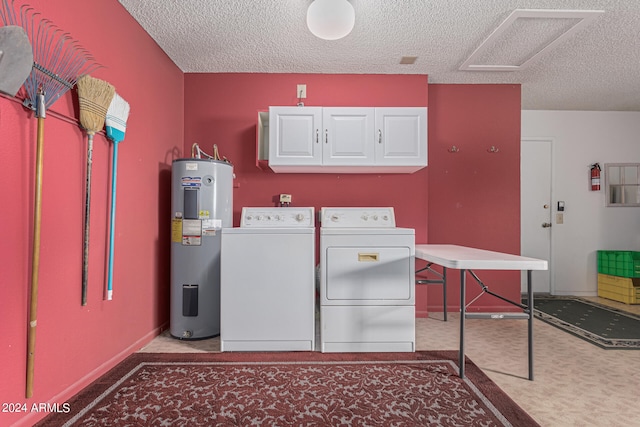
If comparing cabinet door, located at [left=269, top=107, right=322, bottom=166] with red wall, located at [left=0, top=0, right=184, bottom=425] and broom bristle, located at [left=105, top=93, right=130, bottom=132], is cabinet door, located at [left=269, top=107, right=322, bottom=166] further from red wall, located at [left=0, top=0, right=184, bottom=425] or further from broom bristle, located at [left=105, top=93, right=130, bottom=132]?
broom bristle, located at [left=105, top=93, right=130, bottom=132]

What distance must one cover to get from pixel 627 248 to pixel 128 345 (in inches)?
237

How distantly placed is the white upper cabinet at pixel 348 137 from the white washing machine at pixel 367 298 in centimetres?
88

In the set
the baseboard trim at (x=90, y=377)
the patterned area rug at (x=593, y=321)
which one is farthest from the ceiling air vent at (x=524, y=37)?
the baseboard trim at (x=90, y=377)

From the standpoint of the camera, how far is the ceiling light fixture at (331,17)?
202 centimetres

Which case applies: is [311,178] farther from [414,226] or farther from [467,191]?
[467,191]

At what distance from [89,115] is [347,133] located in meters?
1.93

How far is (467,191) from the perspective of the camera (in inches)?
144

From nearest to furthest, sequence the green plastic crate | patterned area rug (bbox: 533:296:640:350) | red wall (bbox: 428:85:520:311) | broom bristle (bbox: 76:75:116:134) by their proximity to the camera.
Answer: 1. broom bristle (bbox: 76:75:116:134)
2. patterned area rug (bbox: 533:296:640:350)
3. red wall (bbox: 428:85:520:311)
4. the green plastic crate

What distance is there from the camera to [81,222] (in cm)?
193

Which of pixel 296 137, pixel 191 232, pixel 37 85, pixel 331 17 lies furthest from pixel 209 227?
pixel 331 17

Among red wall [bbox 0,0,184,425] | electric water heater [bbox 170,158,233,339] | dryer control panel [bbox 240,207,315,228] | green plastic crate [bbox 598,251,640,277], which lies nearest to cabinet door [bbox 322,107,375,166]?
dryer control panel [bbox 240,207,315,228]

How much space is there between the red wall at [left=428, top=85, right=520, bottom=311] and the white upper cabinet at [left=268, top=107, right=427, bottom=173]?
702 mm

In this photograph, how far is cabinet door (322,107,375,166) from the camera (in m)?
3.03

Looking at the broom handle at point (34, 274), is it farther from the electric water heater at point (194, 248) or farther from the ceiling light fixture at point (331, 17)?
the ceiling light fixture at point (331, 17)
